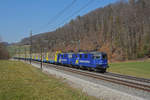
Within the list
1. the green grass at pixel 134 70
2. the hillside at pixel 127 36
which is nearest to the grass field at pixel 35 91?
the green grass at pixel 134 70

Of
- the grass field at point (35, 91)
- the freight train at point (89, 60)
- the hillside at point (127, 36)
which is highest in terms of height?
the hillside at point (127, 36)

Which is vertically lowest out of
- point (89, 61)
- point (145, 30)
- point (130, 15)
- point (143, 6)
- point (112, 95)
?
point (112, 95)

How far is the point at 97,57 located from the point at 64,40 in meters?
91.4

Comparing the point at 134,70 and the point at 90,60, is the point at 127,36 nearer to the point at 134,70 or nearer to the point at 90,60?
the point at 134,70

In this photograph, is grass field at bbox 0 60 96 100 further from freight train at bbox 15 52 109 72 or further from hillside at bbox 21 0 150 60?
hillside at bbox 21 0 150 60

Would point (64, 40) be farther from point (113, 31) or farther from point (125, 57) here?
point (125, 57)

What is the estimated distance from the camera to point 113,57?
2601 inches

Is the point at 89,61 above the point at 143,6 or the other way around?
the other way around

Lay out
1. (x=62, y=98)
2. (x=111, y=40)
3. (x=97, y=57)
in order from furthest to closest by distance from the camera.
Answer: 1. (x=111, y=40)
2. (x=97, y=57)
3. (x=62, y=98)

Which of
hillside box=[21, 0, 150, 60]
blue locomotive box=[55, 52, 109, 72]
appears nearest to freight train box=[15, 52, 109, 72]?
blue locomotive box=[55, 52, 109, 72]

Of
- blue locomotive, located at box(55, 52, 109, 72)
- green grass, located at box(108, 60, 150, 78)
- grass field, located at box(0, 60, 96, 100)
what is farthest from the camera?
blue locomotive, located at box(55, 52, 109, 72)

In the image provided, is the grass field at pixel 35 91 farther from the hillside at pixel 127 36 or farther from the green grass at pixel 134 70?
the hillside at pixel 127 36

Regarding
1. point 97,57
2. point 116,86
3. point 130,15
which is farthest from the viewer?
point 130,15

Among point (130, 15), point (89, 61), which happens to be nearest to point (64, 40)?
point (130, 15)
